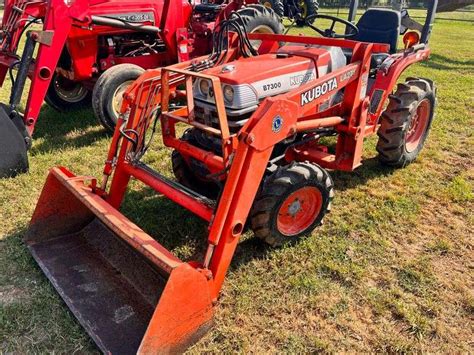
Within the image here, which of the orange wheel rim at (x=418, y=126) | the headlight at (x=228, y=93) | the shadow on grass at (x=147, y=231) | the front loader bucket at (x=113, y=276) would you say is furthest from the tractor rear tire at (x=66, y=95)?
the orange wheel rim at (x=418, y=126)

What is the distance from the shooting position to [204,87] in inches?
132

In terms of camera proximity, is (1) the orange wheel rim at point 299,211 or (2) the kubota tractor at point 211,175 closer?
(2) the kubota tractor at point 211,175

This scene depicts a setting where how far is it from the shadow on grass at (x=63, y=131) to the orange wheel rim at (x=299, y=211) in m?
3.14

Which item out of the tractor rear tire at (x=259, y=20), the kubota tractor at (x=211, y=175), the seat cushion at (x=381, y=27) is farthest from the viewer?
the tractor rear tire at (x=259, y=20)

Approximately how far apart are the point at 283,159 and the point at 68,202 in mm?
1796

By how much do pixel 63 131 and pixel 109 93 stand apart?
100cm

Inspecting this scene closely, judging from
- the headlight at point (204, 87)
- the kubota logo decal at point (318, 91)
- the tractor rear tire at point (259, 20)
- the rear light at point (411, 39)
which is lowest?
the headlight at point (204, 87)

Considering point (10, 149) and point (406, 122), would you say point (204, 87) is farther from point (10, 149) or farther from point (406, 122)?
point (10, 149)

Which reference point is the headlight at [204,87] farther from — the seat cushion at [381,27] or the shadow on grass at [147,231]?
the seat cushion at [381,27]

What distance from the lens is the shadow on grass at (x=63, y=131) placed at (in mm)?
5406

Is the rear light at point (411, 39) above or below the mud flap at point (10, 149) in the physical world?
above

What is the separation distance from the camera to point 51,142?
18.0 ft

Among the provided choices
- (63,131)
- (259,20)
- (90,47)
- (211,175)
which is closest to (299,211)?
(211,175)

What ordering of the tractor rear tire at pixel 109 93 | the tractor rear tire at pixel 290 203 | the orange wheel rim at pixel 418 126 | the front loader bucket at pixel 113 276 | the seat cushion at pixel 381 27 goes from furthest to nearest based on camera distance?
1. the tractor rear tire at pixel 109 93
2. the seat cushion at pixel 381 27
3. the orange wheel rim at pixel 418 126
4. the tractor rear tire at pixel 290 203
5. the front loader bucket at pixel 113 276
